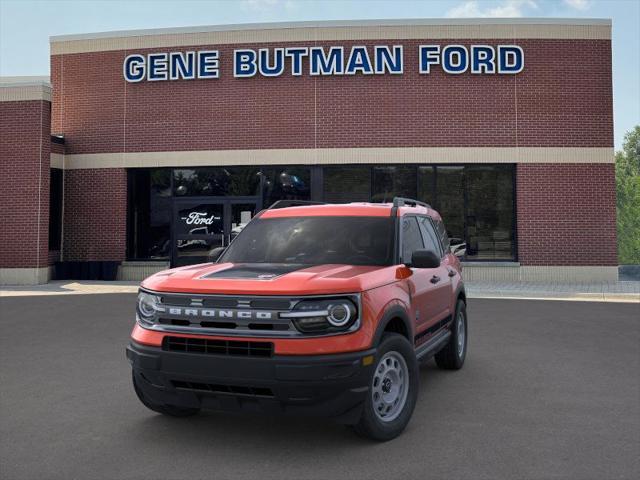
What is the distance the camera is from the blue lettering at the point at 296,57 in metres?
19.1

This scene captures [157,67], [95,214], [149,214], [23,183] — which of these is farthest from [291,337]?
[157,67]

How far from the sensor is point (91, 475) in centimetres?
391

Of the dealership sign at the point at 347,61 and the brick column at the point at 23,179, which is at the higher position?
the dealership sign at the point at 347,61

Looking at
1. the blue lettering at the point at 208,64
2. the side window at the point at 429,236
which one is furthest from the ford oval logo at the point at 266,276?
the blue lettering at the point at 208,64

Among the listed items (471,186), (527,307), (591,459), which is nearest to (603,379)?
(591,459)

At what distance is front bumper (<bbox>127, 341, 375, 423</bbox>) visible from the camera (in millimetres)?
4043

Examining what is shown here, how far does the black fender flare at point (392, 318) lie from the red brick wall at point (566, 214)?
14.7 meters

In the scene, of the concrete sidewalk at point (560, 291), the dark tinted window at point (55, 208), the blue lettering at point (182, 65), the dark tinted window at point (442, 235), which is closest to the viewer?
the dark tinted window at point (442, 235)

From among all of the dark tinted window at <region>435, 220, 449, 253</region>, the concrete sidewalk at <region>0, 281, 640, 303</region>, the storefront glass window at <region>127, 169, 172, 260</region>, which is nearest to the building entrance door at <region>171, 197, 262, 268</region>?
the storefront glass window at <region>127, 169, 172, 260</region>

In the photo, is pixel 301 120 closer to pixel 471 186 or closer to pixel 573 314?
pixel 471 186

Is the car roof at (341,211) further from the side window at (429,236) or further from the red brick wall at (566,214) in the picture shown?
the red brick wall at (566,214)

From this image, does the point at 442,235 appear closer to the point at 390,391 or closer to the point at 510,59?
the point at 390,391

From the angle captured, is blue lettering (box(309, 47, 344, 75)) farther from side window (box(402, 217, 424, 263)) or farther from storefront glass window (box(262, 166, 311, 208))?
side window (box(402, 217, 424, 263))

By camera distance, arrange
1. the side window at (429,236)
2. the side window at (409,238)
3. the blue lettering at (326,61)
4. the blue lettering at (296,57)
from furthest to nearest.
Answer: the blue lettering at (296,57) < the blue lettering at (326,61) < the side window at (429,236) < the side window at (409,238)
